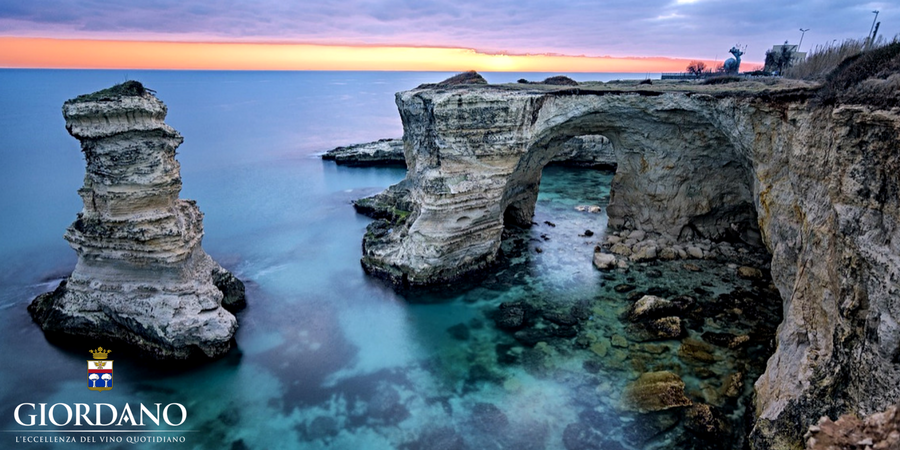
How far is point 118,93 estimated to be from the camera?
1391cm

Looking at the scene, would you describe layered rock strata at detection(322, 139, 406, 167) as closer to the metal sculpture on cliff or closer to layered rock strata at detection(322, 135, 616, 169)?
layered rock strata at detection(322, 135, 616, 169)

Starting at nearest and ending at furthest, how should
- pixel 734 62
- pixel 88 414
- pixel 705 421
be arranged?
pixel 705 421 < pixel 88 414 < pixel 734 62

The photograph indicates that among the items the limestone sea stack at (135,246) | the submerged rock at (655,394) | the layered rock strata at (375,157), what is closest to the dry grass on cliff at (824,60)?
the submerged rock at (655,394)

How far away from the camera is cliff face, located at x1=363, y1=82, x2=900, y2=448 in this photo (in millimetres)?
7762

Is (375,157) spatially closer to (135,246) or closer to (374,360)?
(135,246)

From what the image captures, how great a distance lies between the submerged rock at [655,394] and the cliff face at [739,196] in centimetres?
187

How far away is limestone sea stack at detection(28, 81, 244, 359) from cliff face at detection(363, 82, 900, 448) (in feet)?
25.9

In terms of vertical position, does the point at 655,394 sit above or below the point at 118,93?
below

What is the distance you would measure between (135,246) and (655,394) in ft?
52.2

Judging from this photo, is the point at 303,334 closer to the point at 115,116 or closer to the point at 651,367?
the point at 115,116

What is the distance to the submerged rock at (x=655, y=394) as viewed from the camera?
39.6 feet

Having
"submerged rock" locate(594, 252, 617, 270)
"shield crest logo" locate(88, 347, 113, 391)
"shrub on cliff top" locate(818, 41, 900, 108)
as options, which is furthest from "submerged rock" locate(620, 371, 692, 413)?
"shield crest logo" locate(88, 347, 113, 391)

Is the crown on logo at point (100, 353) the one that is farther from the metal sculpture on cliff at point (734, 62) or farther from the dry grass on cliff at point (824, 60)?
the metal sculpture on cliff at point (734, 62)

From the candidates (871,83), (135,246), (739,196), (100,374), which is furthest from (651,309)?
(100,374)
